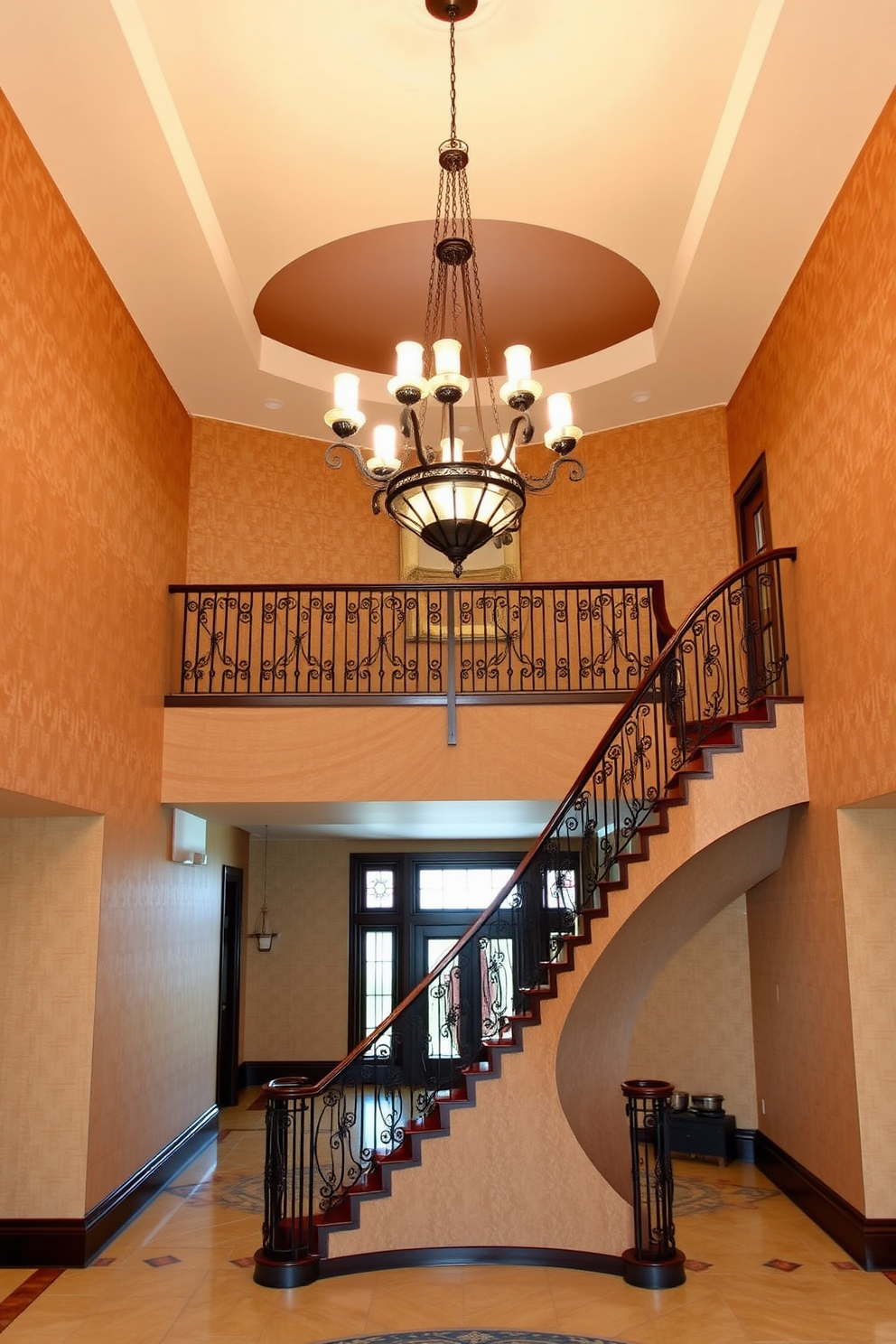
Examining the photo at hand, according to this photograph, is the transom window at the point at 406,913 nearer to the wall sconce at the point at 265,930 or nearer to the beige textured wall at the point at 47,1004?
the wall sconce at the point at 265,930

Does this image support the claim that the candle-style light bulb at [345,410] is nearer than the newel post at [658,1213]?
Yes

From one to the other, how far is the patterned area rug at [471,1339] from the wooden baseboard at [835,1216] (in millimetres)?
1747

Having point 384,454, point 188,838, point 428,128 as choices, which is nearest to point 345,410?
point 384,454

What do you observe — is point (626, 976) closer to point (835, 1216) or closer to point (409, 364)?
point (835, 1216)

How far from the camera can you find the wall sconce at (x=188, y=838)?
786cm

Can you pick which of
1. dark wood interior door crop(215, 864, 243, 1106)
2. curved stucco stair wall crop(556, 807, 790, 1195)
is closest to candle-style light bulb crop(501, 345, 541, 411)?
curved stucco stair wall crop(556, 807, 790, 1195)

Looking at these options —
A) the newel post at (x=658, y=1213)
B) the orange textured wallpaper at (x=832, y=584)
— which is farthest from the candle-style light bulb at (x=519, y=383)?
the newel post at (x=658, y=1213)

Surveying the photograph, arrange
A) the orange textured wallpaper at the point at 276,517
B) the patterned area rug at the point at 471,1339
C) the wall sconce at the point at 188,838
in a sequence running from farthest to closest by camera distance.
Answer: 1. the orange textured wallpaper at the point at 276,517
2. the wall sconce at the point at 188,838
3. the patterned area rug at the point at 471,1339

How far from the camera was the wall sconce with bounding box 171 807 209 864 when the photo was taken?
7.86 metres

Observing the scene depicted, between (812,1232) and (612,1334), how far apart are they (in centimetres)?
210

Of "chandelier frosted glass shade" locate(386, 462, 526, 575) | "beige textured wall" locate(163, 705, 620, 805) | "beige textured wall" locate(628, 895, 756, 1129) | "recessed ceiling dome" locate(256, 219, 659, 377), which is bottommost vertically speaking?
"beige textured wall" locate(628, 895, 756, 1129)

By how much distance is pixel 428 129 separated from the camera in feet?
21.1

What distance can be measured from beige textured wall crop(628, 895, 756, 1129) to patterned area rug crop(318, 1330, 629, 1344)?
3.67 m

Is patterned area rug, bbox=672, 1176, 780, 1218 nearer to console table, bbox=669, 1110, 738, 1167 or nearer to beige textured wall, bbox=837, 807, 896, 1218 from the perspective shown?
console table, bbox=669, 1110, 738, 1167
